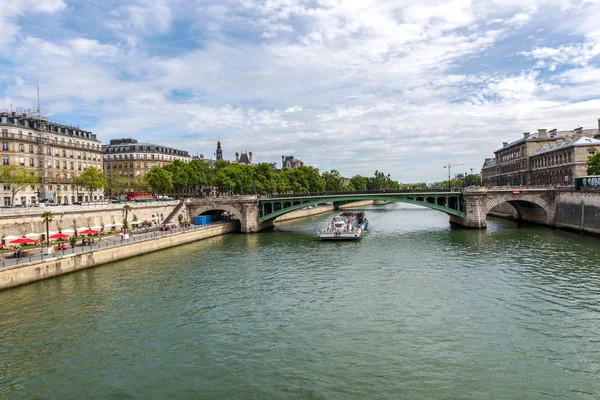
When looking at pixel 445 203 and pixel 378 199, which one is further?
pixel 378 199

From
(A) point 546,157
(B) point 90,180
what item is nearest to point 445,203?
(A) point 546,157

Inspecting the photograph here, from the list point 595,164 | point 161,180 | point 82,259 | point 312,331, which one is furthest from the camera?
point 161,180

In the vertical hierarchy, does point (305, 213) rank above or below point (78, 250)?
below

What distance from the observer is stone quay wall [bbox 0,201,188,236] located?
49906mm

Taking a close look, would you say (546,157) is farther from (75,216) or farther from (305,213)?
(75,216)

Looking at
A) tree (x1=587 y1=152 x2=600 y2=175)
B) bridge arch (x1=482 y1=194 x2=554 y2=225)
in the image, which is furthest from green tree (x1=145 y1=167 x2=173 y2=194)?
tree (x1=587 y1=152 x2=600 y2=175)

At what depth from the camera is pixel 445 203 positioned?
246 feet

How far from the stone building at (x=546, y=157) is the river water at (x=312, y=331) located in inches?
2134

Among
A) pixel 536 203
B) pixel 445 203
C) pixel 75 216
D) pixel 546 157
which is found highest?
pixel 546 157

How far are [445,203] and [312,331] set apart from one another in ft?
187

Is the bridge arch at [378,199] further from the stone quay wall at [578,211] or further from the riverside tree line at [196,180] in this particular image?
the riverside tree line at [196,180]

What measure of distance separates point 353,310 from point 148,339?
41.0 ft

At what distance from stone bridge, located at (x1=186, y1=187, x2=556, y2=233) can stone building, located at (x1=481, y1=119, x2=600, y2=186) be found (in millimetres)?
17905

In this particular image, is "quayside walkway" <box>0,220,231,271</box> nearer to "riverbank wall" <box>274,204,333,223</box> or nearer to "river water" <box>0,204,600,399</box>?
"river water" <box>0,204,600,399</box>
